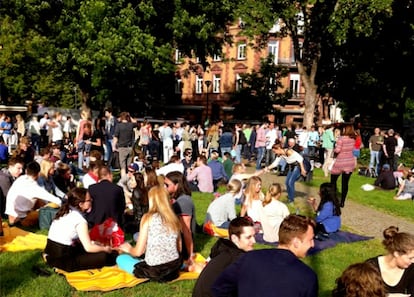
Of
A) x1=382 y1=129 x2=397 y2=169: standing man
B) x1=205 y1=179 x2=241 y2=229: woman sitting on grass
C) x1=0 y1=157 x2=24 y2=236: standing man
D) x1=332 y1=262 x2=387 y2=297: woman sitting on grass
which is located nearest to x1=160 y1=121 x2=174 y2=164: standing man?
x1=382 y1=129 x2=397 y2=169: standing man

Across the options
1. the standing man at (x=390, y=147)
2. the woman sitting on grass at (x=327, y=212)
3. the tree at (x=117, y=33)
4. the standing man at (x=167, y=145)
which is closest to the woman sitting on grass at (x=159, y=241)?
the woman sitting on grass at (x=327, y=212)

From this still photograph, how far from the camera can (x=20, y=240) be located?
26.7ft

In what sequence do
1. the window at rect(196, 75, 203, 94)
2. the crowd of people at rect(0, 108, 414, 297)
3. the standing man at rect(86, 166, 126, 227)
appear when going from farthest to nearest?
the window at rect(196, 75, 203, 94) → the standing man at rect(86, 166, 126, 227) → the crowd of people at rect(0, 108, 414, 297)

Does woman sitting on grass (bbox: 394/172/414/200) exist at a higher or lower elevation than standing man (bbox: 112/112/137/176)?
lower

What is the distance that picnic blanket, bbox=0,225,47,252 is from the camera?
784 centimetres

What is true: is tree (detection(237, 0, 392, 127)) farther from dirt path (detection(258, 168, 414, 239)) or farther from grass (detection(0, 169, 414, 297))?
grass (detection(0, 169, 414, 297))

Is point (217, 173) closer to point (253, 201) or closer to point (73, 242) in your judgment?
point (253, 201)

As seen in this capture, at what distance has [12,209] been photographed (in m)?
9.00

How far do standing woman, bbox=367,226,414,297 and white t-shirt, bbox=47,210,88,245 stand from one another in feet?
12.5

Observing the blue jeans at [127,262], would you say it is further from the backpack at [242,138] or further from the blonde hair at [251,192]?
the backpack at [242,138]

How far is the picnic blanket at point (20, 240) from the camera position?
25.7 feet

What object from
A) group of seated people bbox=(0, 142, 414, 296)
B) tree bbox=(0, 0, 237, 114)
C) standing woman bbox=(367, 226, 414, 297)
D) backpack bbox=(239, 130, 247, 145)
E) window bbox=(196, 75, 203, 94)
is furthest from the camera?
window bbox=(196, 75, 203, 94)

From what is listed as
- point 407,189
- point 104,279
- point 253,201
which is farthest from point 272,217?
point 407,189

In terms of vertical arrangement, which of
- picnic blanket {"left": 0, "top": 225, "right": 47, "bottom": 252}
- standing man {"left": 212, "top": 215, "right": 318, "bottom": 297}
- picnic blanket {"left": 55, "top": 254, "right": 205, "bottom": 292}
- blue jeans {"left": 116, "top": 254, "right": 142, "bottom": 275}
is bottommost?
picnic blanket {"left": 55, "top": 254, "right": 205, "bottom": 292}
